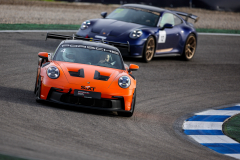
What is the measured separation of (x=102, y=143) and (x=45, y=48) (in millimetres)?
8187

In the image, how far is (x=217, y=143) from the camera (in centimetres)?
702

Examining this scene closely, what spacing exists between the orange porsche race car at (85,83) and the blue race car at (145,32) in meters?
3.91

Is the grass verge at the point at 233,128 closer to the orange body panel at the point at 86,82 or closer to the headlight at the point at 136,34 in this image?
the orange body panel at the point at 86,82

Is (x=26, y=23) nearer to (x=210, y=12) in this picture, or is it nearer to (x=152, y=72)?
(x=152, y=72)

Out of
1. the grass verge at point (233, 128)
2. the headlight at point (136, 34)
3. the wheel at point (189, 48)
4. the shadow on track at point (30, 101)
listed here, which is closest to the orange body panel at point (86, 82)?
the shadow on track at point (30, 101)

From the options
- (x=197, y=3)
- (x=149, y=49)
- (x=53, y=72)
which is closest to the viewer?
(x=53, y=72)

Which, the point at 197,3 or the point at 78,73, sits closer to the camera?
the point at 78,73

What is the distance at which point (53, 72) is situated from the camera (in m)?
7.74

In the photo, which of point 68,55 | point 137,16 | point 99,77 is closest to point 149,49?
point 137,16

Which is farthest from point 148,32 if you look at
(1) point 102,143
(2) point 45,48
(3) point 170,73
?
(1) point 102,143

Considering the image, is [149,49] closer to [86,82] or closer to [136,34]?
[136,34]

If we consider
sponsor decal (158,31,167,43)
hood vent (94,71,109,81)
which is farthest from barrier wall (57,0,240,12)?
hood vent (94,71,109,81)

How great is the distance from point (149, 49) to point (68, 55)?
17.3 feet

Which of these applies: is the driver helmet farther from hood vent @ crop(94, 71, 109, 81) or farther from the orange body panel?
hood vent @ crop(94, 71, 109, 81)
